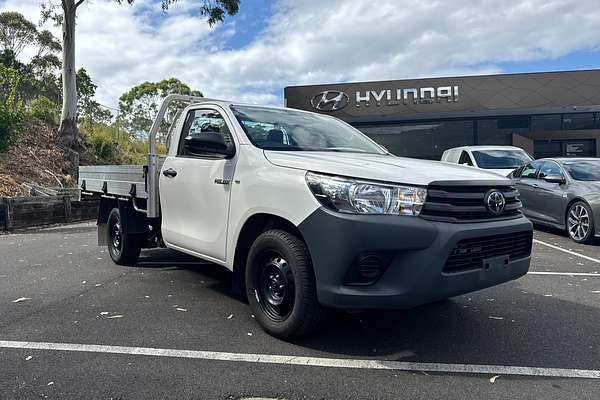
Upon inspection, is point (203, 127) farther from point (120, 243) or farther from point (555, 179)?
point (555, 179)

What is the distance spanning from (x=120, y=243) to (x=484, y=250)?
4.78m

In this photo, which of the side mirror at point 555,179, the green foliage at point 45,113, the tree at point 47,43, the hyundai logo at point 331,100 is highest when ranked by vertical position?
the tree at point 47,43

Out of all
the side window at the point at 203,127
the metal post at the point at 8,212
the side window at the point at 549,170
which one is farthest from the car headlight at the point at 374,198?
the metal post at the point at 8,212

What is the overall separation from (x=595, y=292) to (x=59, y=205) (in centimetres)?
1160

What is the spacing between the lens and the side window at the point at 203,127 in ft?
13.8

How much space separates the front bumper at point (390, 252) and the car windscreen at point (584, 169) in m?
6.43

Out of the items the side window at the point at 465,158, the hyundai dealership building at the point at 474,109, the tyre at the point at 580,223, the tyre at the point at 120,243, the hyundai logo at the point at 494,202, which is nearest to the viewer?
the hyundai logo at the point at 494,202

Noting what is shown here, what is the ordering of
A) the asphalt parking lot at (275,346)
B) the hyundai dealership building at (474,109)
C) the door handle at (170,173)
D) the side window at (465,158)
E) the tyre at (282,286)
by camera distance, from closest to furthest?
1. the asphalt parking lot at (275,346)
2. the tyre at (282,286)
3. the door handle at (170,173)
4. the side window at (465,158)
5. the hyundai dealership building at (474,109)

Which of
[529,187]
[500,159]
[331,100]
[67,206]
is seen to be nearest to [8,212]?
[67,206]

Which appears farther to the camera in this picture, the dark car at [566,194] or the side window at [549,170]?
the side window at [549,170]

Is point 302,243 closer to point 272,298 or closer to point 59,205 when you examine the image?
point 272,298

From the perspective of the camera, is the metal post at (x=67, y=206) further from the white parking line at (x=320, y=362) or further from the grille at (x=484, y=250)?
the grille at (x=484, y=250)

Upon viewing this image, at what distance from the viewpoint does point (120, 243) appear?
252 inches

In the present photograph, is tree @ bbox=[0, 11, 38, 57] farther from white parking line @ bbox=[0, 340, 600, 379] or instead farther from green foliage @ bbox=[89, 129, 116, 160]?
white parking line @ bbox=[0, 340, 600, 379]
